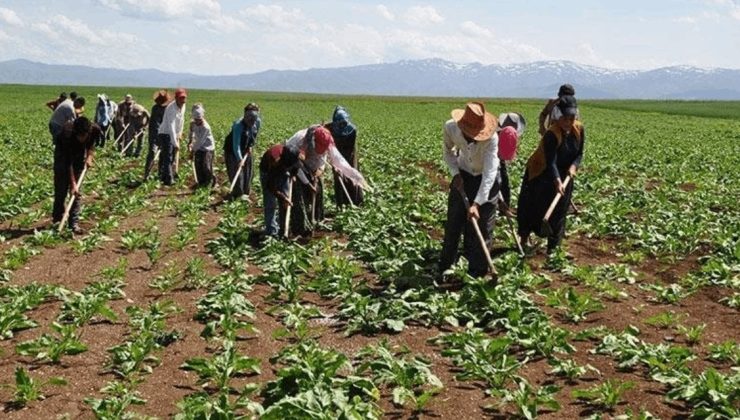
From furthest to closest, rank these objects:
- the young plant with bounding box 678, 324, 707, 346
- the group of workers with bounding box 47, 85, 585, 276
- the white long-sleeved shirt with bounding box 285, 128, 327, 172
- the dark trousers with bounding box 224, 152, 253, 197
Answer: the dark trousers with bounding box 224, 152, 253, 197
the white long-sleeved shirt with bounding box 285, 128, 327, 172
the group of workers with bounding box 47, 85, 585, 276
the young plant with bounding box 678, 324, 707, 346

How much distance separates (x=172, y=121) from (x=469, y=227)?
354 inches

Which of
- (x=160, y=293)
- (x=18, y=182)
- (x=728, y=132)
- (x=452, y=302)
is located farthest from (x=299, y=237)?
(x=728, y=132)

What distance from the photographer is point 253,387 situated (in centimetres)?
538

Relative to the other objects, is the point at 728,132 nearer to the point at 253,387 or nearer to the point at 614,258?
the point at 614,258

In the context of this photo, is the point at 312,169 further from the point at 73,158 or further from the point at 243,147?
the point at 73,158

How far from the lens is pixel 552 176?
9719 millimetres

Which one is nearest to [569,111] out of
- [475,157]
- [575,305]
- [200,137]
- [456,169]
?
[475,157]

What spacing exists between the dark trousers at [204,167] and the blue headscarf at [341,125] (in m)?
4.04

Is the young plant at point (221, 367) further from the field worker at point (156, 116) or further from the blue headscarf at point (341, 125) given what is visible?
the field worker at point (156, 116)

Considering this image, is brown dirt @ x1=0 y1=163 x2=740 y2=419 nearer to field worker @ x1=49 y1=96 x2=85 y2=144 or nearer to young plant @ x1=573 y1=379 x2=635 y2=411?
young plant @ x1=573 y1=379 x2=635 y2=411

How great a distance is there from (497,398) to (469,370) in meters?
0.44

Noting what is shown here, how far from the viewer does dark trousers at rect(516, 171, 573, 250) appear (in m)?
9.82

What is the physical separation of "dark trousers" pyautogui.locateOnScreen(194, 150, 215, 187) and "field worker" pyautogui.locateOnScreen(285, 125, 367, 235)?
4642mm

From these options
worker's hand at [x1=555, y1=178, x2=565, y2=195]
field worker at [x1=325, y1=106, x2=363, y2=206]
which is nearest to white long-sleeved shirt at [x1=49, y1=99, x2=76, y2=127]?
field worker at [x1=325, y1=106, x2=363, y2=206]
